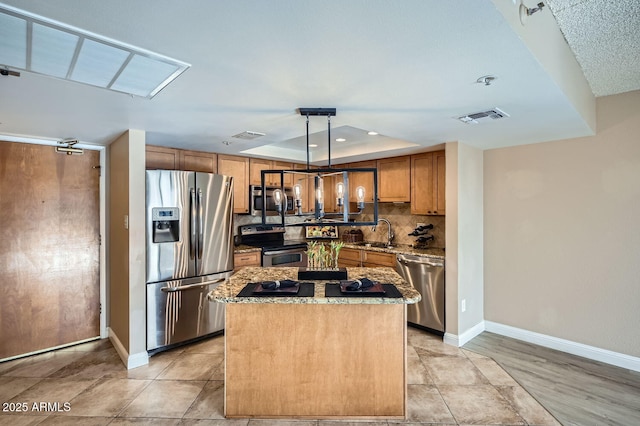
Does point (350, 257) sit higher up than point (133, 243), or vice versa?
point (133, 243)

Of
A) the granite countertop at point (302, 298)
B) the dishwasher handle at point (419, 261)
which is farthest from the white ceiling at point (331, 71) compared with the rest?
the dishwasher handle at point (419, 261)

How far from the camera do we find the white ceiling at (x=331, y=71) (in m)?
1.18

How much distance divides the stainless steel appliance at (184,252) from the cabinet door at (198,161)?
1.80 feet

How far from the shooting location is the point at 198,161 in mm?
4000

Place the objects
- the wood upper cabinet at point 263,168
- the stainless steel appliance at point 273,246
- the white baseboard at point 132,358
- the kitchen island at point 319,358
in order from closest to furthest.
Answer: the kitchen island at point 319,358 < the white baseboard at point 132,358 < the stainless steel appliance at point 273,246 < the wood upper cabinet at point 263,168

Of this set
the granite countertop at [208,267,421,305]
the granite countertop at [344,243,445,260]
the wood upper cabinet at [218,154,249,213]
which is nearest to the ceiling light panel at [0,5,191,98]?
the granite countertop at [208,267,421,305]

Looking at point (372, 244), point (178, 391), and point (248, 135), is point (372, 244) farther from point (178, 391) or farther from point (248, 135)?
point (178, 391)

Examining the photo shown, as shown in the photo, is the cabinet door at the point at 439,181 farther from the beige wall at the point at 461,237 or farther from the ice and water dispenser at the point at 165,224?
the ice and water dispenser at the point at 165,224

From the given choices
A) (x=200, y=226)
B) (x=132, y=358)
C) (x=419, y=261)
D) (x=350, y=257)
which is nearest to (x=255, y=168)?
(x=200, y=226)

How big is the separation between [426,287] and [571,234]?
162cm

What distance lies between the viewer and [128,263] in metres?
2.98

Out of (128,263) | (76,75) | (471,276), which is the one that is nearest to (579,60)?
(471,276)

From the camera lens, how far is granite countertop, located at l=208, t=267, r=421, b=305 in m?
2.02

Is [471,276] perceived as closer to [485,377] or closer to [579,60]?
[485,377]
